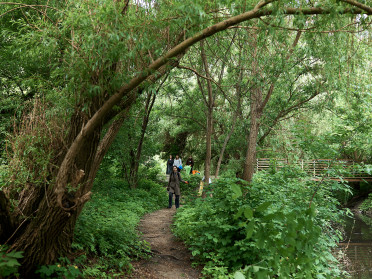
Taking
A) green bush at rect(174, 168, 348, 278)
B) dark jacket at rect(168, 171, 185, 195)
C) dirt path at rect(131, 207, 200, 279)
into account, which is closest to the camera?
dirt path at rect(131, 207, 200, 279)

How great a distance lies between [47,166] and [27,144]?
374mm

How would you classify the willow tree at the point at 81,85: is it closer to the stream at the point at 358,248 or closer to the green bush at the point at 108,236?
the green bush at the point at 108,236

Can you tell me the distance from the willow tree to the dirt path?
1553 millimetres

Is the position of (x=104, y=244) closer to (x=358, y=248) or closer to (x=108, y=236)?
(x=108, y=236)

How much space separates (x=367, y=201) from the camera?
18859 mm

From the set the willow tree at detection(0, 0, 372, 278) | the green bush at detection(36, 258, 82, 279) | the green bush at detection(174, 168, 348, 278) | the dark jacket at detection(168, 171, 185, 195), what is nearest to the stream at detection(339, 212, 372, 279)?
the green bush at detection(174, 168, 348, 278)

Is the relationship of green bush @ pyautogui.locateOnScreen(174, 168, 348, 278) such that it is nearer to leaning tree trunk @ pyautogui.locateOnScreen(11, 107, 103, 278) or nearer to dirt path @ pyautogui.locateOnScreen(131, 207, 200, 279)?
dirt path @ pyautogui.locateOnScreen(131, 207, 200, 279)

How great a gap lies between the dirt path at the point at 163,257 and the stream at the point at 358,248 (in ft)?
15.0

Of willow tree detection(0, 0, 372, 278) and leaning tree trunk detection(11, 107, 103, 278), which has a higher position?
willow tree detection(0, 0, 372, 278)

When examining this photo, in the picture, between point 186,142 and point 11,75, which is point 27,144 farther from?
point 186,142

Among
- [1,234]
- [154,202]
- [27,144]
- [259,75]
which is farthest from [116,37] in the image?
[154,202]

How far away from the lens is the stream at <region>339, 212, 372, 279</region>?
8.35 metres

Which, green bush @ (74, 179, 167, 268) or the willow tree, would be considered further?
green bush @ (74, 179, 167, 268)

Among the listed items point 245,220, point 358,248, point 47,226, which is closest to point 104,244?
point 47,226
